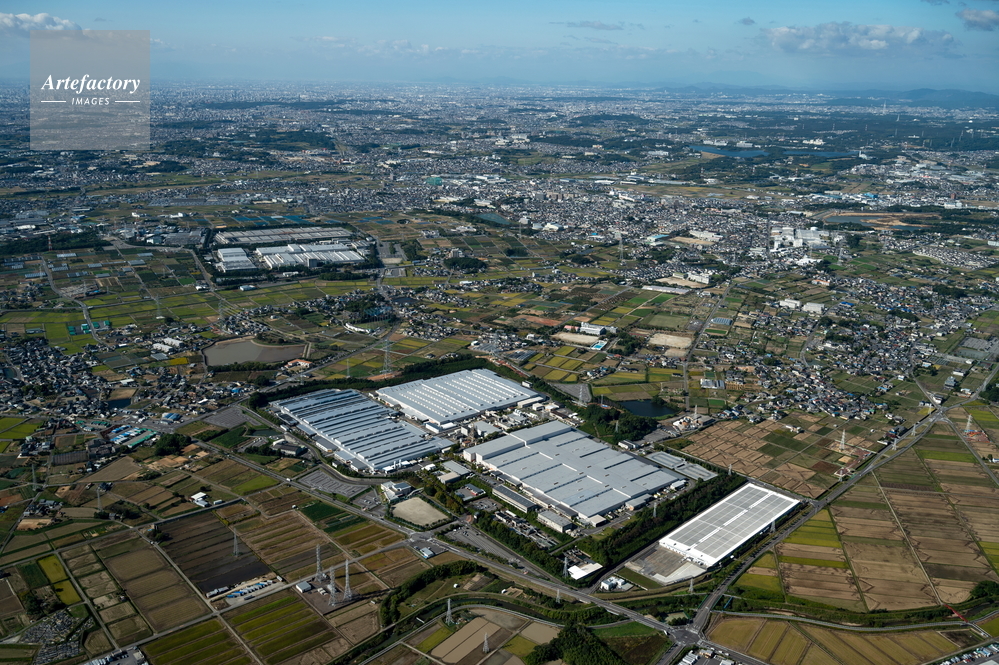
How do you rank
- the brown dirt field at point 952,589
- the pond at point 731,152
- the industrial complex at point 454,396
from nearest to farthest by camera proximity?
the brown dirt field at point 952,589 < the industrial complex at point 454,396 < the pond at point 731,152

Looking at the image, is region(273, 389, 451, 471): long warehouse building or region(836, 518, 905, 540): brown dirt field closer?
region(836, 518, 905, 540): brown dirt field

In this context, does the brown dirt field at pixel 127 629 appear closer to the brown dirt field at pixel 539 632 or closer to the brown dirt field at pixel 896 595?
the brown dirt field at pixel 539 632

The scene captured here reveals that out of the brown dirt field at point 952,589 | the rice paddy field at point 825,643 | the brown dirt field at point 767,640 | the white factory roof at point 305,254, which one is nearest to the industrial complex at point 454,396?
the rice paddy field at point 825,643

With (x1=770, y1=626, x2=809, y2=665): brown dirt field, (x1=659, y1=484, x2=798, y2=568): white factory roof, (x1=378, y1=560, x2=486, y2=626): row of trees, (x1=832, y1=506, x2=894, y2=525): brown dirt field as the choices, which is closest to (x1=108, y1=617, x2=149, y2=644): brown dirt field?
(x1=378, y1=560, x2=486, y2=626): row of trees

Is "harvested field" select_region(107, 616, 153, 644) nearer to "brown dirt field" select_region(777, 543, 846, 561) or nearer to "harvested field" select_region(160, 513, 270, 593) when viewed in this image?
"harvested field" select_region(160, 513, 270, 593)

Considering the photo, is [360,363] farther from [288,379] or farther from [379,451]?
[379,451]

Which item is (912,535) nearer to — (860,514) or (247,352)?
(860,514)
